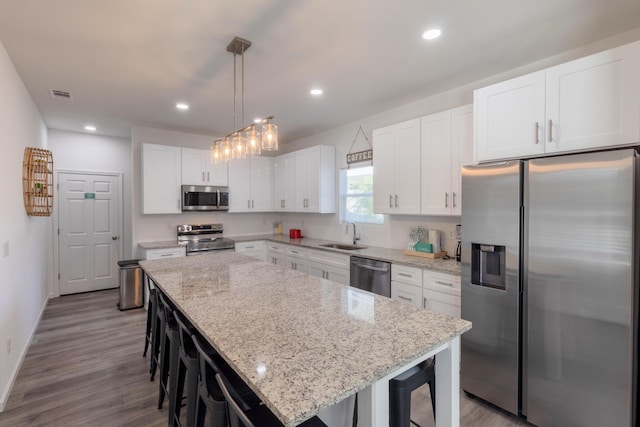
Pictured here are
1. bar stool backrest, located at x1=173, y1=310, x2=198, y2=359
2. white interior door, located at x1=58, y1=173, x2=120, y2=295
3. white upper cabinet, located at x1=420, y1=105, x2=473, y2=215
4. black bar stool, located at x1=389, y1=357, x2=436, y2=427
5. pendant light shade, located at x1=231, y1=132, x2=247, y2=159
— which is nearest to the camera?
black bar stool, located at x1=389, y1=357, x2=436, y2=427

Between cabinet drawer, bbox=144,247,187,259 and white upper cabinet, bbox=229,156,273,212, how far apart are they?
110cm

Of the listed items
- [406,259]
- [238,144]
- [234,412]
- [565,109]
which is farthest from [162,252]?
[565,109]

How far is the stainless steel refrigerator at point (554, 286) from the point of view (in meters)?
1.74

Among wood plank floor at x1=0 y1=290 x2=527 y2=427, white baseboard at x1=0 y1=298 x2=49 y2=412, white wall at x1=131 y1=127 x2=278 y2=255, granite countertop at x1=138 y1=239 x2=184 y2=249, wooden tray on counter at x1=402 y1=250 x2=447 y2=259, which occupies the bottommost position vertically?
wood plank floor at x1=0 y1=290 x2=527 y2=427

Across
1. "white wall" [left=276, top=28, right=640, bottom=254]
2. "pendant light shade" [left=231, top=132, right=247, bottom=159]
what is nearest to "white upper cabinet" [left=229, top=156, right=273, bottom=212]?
"white wall" [left=276, top=28, right=640, bottom=254]

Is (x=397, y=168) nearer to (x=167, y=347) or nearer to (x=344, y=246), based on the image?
(x=344, y=246)

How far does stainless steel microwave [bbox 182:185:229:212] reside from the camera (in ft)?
15.6

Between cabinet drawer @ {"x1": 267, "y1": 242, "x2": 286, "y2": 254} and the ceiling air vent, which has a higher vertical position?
the ceiling air vent

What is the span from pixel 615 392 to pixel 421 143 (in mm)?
2348

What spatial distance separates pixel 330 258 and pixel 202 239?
90.8 inches

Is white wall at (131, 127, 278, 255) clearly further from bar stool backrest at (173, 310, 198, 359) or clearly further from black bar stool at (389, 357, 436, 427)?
black bar stool at (389, 357, 436, 427)

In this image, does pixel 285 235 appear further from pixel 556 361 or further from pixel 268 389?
pixel 268 389

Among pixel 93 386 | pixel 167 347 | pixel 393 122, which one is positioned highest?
pixel 393 122

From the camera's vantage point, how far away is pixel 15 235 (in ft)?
9.01
